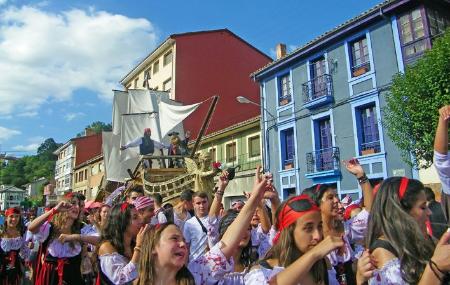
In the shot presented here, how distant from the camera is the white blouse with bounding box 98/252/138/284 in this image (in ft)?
9.59

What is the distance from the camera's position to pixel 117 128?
2956 cm

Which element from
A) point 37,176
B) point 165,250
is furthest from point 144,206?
point 37,176

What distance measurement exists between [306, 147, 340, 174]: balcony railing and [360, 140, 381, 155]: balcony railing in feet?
3.51

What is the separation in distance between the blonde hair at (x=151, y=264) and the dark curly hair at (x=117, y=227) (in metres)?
0.82

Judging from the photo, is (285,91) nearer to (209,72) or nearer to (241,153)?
(241,153)

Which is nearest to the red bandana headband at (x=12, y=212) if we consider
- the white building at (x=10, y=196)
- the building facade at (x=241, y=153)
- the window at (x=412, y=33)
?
the window at (x=412, y=33)

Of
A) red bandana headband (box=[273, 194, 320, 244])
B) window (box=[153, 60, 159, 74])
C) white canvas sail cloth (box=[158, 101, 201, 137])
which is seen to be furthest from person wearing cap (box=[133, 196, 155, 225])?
window (box=[153, 60, 159, 74])

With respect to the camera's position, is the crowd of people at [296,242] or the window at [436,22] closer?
the crowd of people at [296,242]

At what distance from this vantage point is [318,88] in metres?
16.5

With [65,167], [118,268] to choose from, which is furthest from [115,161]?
[65,167]

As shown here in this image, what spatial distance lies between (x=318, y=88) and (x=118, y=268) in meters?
14.7

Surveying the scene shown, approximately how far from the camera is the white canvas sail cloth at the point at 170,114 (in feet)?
77.8

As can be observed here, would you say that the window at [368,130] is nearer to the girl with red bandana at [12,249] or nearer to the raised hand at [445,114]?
the girl with red bandana at [12,249]

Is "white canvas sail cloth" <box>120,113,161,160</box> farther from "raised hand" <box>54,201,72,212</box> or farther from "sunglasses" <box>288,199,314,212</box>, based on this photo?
"sunglasses" <box>288,199,314,212</box>
